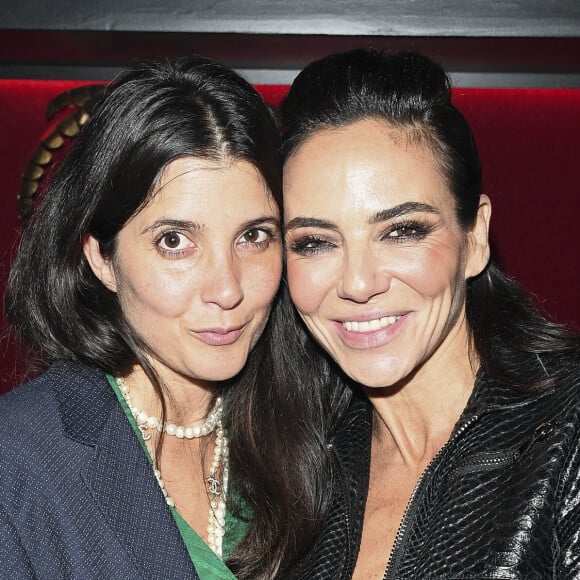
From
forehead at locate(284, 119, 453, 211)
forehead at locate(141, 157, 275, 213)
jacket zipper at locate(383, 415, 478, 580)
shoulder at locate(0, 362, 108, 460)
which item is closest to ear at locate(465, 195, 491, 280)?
forehead at locate(284, 119, 453, 211)

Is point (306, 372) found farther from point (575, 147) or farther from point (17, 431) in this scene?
point (575, 147)

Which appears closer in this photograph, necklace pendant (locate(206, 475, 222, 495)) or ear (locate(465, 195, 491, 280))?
ear (locate(465, 195, 491, 280))

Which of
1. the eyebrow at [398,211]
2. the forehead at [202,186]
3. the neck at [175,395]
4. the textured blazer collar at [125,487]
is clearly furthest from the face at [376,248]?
the textured blazer collar at [125,487]

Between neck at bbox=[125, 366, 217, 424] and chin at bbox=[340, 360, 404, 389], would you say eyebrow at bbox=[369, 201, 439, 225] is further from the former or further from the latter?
neck at bbox=[125, 366, 217, 424]

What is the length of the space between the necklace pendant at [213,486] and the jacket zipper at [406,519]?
47 cm

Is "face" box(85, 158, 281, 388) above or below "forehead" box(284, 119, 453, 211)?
below

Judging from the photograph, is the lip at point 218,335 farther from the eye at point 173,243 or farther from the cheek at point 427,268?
the cheek at point 427,268

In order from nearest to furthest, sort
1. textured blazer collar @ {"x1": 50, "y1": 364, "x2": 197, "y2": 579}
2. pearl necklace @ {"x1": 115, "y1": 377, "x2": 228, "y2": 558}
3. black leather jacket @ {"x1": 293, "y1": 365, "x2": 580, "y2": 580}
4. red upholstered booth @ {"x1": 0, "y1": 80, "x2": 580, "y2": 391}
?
black leather jacket @ {"x1": 293, "y1": 365, "x2": 580, "y2": 580}, textured blazer collar @ {"x1": 50, "y1": 364, "x2": 197, "y2": 579}, pearl necklace @ {"x1": 115, "y1": 377, "x2": 228, "y2": 558}, red upholstered booth @ {"x1": 0, "y1": 80, "x2": 580, "y2": 391}

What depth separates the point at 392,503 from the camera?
2035mm

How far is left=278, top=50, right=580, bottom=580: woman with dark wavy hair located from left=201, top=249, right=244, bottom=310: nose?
0.53 ft

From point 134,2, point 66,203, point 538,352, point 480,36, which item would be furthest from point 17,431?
point 480,36

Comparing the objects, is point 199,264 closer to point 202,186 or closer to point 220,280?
point 220,280

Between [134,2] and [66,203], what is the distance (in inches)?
64.2

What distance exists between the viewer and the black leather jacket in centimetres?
165
